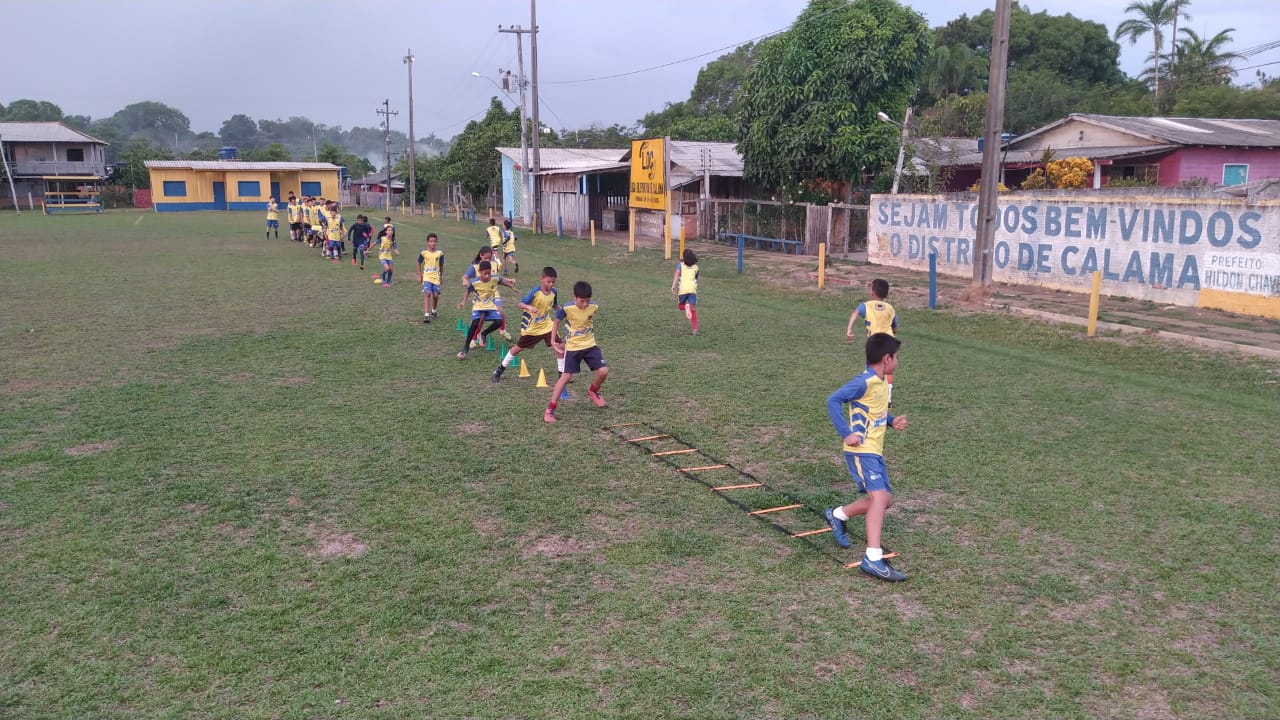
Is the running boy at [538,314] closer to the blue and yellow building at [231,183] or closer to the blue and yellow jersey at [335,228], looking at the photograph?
the blue and yellow jersey at [335,228]

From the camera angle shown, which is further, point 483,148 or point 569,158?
point 483,148

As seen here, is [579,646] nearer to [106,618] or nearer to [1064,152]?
[106,618]

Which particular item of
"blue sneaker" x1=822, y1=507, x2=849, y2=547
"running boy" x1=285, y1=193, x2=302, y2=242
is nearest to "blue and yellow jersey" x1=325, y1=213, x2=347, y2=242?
"running boy" x1=285, y1=193, x2=302, y2=242

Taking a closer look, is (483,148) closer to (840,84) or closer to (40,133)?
(840,84)

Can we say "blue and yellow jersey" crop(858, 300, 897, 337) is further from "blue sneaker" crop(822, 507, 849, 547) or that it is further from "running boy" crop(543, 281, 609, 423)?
"blue sneaker" crop(822, 507, 849, 547)

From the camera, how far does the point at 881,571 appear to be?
19.4 ft

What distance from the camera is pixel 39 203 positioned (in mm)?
67938

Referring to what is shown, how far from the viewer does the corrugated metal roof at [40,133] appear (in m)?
66.4

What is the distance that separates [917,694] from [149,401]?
920cm

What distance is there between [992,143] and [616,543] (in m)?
14.0

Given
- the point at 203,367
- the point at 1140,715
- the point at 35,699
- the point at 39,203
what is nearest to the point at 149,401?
the point at 203,367

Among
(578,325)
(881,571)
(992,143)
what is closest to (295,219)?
(992,143)

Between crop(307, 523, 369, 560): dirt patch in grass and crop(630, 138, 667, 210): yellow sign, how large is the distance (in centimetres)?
2419

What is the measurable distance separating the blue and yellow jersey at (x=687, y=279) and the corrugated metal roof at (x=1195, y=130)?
794 inches
